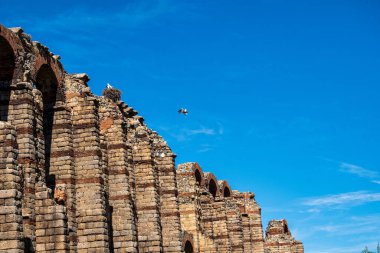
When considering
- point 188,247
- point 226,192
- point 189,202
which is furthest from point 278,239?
point 188,247

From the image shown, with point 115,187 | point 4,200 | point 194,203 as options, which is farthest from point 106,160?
point 4,200

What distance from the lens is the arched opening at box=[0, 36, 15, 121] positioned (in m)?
16.9

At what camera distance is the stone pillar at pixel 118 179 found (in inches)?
807

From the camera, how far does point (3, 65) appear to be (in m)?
17.1

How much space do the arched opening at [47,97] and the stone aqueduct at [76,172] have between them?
0.10ft

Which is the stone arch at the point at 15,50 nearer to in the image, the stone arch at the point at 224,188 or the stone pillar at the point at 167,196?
the stone pillar at the point at 167,196

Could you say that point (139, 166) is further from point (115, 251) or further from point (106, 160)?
point (115, 251)

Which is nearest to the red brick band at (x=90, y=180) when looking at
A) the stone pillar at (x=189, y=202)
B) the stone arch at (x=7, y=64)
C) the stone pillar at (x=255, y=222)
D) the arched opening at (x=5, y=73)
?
the arched opening at (x=5, y=73)

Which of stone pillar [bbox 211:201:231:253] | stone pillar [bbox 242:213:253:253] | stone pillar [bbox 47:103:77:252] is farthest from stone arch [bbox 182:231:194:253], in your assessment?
stone pillar [bbox 242:213:253:253]

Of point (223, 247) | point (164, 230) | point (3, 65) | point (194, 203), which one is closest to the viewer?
point (3, 65)

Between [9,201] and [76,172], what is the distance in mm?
6806

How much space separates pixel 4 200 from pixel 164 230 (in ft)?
40.7

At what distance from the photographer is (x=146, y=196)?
2303 cm

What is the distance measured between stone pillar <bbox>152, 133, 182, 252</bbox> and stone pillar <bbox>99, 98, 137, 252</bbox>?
3616 millimetres
